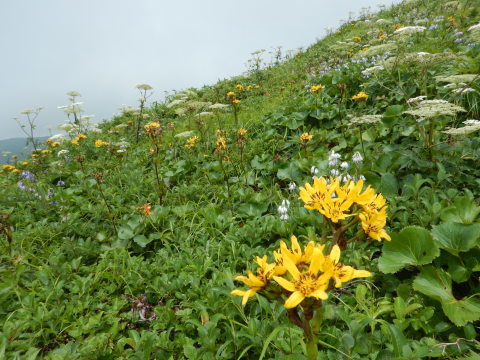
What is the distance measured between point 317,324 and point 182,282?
56.8 inches

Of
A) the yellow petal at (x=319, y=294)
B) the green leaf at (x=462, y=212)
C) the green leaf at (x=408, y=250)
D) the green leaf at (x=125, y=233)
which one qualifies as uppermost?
the yellow petal at (x=319, y=294)

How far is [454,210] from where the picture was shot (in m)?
2.12

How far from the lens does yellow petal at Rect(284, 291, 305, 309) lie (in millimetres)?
959

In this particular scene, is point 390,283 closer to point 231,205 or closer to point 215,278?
point 215,278

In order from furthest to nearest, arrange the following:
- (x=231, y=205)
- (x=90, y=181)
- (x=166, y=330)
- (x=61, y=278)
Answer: (x=90, y=181)
(x=231, y=205)
(x=61, y=278)
(x=166, y=330)

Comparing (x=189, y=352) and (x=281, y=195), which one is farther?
(x=281, y=195)

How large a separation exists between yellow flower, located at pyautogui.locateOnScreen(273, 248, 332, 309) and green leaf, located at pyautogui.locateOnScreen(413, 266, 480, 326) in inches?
44.8

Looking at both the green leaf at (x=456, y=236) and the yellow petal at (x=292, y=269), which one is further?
the green leaf at (x=456, y=236)

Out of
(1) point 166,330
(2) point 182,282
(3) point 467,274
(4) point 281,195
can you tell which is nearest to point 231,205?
(4) point 281,195

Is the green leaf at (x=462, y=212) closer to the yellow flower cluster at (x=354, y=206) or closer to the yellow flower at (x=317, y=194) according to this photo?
the yellow flower cluster at (x=354, y=206)

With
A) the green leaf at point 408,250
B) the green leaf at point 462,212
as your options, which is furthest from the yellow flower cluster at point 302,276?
the green leaf at point 462,212

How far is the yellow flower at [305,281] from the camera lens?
97 cm

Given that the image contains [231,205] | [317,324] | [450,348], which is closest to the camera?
[317,324]

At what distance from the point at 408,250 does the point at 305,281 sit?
1343 millimetres
